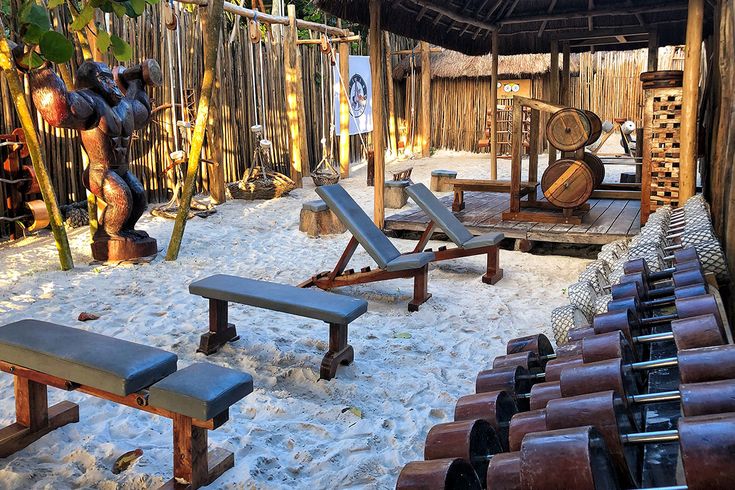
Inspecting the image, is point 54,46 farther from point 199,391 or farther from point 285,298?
point 285,298

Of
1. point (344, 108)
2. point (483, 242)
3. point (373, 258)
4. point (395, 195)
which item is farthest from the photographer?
point (344, 108)

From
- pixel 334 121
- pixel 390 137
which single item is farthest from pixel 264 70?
pixel 390 137

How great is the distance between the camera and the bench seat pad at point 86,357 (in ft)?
7.89

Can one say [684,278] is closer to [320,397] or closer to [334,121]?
[320,397]

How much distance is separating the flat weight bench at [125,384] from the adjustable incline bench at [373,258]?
2381 millimetres

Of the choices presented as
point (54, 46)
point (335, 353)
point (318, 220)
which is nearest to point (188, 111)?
point (318, 220)

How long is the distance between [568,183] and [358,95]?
23.5ft

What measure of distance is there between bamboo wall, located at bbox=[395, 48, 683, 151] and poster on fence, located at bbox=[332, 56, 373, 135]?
8.35ft

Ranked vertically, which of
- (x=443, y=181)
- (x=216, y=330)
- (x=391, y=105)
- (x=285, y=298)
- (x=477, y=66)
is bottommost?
(x=216, y=330)

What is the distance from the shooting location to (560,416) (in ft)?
4.05

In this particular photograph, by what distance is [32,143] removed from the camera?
17.2 ft

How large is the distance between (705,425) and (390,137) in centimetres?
1450

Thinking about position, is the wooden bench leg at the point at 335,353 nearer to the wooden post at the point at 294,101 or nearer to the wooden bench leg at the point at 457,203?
the wooden bench leg at the point at 457,203

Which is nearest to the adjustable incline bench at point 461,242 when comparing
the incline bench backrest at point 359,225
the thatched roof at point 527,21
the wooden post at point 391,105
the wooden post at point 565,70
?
the incline bench backrest at point 359,225
